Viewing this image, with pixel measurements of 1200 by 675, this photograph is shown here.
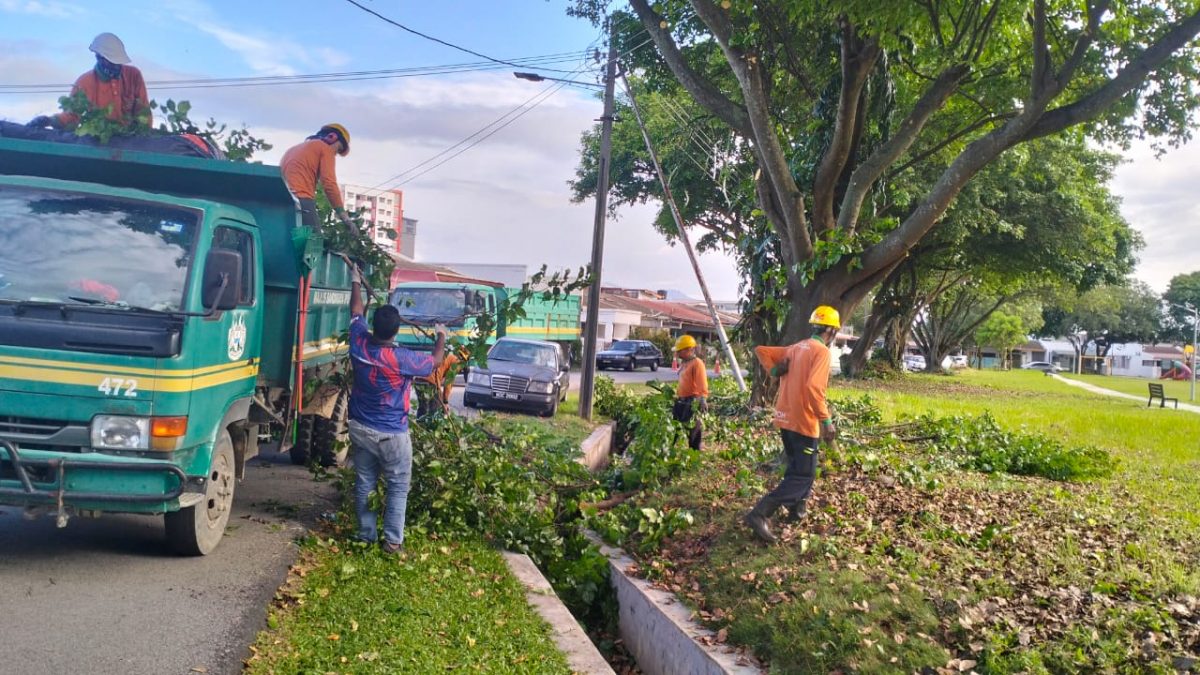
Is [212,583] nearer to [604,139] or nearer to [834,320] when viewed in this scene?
[834,320]

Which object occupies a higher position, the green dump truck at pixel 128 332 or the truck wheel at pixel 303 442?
the green dump truck at pixel 128 332

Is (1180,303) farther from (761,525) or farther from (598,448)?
(761,525)

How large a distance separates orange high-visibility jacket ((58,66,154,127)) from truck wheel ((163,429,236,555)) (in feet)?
8.66

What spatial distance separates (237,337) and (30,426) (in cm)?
144

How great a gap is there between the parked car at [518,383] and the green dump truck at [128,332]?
11094 mm

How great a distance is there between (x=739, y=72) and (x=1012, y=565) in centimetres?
610

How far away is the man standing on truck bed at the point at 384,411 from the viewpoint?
21.4ft

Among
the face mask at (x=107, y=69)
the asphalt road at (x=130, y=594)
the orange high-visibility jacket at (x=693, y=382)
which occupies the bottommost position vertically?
the asphalt road at (x=130, y=594)

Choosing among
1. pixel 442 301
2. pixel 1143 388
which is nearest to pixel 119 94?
pixel 442 301

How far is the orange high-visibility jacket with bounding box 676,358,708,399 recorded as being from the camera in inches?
456

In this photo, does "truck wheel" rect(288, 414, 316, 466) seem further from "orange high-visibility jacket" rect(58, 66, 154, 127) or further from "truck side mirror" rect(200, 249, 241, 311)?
"truck side mirror" rect(200, 249, 241, 311)

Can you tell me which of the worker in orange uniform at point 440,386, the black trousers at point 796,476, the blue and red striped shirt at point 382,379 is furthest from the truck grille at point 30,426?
the black trousers at point 796,476

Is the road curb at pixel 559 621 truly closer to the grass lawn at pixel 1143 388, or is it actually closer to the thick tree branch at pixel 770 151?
the thick tree branch at pixel 770 151

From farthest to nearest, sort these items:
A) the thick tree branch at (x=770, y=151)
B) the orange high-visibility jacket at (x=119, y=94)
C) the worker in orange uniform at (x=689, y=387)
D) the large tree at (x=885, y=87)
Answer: the worker in orange uniform at (x=689, y=387) → the thick tree branch at (x=770, y=151) → the large tree at (x=885, y=87) → the orange high-visibility jacket at (x=119, y=94)
